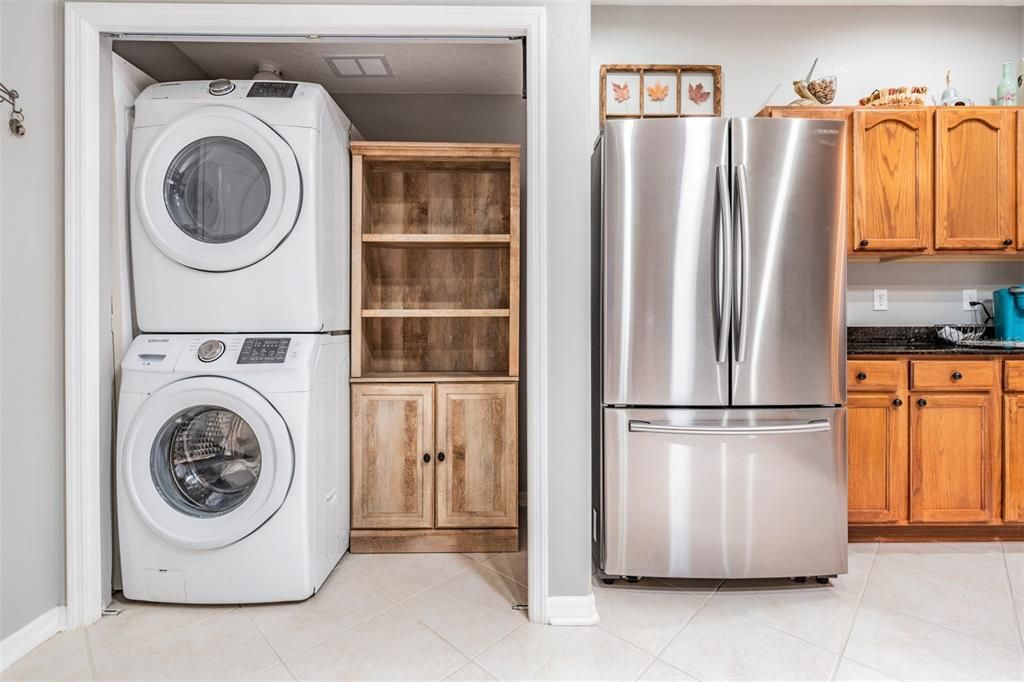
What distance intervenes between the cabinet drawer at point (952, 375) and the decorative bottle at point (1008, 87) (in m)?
1.45

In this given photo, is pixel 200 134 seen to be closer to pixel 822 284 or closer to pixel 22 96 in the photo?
pixel 22 96

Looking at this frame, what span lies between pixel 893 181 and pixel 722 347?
1486 mm

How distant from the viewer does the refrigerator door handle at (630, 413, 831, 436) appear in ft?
6.28

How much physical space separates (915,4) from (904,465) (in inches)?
98.1

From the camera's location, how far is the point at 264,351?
1857 millimetres

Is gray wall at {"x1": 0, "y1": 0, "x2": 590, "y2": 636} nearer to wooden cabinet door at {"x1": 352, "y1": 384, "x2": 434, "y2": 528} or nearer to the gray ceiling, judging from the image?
the gray ceiling

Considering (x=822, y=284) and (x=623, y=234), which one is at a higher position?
(x=623, y=234)

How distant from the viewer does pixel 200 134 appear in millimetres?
1860

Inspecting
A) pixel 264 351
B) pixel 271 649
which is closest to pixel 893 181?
pixel 264 351

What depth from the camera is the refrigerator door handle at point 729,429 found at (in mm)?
1915

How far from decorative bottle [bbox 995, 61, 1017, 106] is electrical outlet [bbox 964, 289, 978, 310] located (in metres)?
0.97

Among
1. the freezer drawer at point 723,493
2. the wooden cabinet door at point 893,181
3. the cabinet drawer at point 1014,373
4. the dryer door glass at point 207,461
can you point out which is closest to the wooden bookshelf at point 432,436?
the dryer door glass at point 207,461

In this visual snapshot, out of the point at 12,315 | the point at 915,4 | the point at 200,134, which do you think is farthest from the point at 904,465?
the point at 12,315

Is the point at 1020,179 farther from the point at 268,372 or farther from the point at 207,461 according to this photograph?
the point at 207,461
